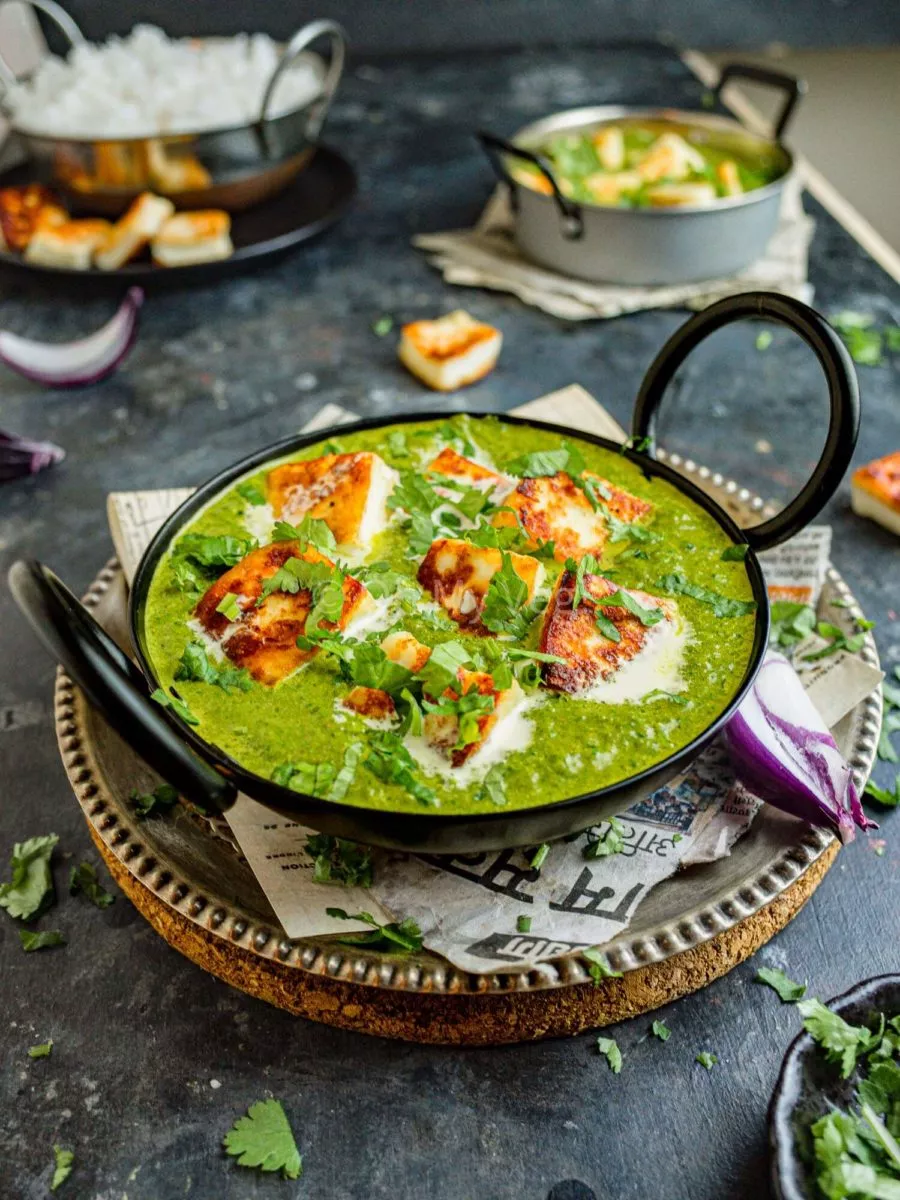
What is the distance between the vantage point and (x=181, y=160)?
149 inches

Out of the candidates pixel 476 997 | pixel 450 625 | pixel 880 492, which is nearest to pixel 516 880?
pixel 476 997

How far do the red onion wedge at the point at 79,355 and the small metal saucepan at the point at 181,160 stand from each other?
1.78 feet

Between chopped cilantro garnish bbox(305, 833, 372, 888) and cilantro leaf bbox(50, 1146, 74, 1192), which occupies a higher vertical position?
chopped cilantro garnish bbox(305, 833, 372, 888)

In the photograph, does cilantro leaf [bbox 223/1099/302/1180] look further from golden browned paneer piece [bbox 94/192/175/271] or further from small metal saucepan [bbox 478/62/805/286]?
golden browned paneer piece [bbox 94/192/175/271]

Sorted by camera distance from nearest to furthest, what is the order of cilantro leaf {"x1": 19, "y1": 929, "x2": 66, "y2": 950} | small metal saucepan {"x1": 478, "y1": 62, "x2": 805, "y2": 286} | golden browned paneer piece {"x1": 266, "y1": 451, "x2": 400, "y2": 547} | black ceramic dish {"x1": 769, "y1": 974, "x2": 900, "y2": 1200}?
1. black ceramic dish {"x1": 769, "y1": 974, "x2": 900, "y2": 1200}
2. cilantro leaf {"x1": 19, "y1": 929, "x2": 66, "y2": 950}
3. golden browned paneer piece {"x1": 266, "y1": 451, "x2": 400, "y2": 547}
4. small metal saucepan {"x1": 478, "y1": 62, "x2": 805, "y2": 286}

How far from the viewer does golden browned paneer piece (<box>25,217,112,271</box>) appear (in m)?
3.77

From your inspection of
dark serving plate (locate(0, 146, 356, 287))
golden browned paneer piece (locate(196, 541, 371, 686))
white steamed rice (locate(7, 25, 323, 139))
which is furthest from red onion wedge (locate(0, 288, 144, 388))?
golden browned paneer piece (locate(196, 541, 371, 686))

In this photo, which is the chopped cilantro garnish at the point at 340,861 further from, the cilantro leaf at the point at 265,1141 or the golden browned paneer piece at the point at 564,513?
the golden browned paneer piece at the point at 564,513

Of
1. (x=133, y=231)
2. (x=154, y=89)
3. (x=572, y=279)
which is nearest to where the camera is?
(x=133, y=231)

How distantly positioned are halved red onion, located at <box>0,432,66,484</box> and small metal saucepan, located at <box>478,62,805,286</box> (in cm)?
170

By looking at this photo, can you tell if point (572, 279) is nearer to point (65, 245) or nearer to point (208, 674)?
point (65, 245)

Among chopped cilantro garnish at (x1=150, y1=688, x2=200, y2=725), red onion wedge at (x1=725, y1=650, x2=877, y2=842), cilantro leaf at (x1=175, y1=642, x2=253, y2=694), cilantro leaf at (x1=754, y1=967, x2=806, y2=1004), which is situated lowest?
cilantro leaf at (x1=754, y1=967, x2=806, y2=1004)

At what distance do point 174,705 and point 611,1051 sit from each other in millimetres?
838

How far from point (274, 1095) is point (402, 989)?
0.81 feet
